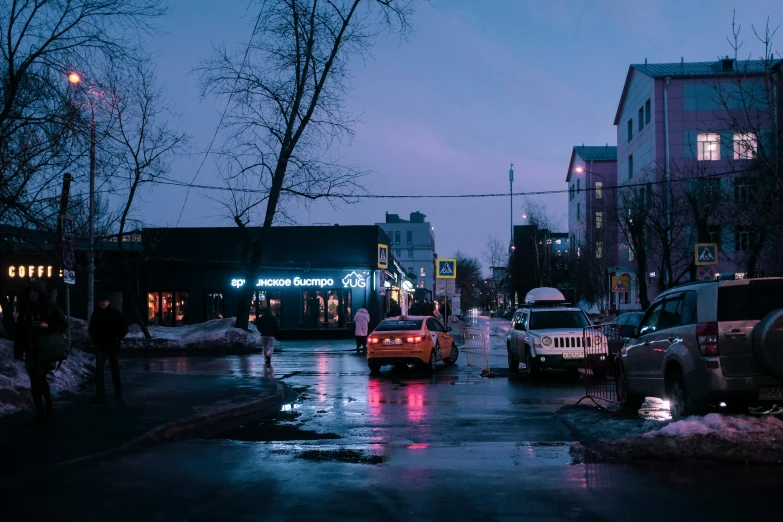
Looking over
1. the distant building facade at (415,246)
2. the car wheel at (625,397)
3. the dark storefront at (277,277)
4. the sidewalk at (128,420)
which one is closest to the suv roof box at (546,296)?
the sidewalk at (128,420)

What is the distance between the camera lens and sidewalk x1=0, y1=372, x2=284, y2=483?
8.89 metres

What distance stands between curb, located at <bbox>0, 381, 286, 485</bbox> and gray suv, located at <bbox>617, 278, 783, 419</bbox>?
6.67m

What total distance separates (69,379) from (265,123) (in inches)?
675

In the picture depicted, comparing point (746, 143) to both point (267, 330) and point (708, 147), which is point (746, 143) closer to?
point (267, 330)

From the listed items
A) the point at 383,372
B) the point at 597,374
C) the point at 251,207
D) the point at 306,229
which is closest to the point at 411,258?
the point at 306,229

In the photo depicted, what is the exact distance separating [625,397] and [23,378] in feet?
32.1

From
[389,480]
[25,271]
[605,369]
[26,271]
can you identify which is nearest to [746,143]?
[605,369]

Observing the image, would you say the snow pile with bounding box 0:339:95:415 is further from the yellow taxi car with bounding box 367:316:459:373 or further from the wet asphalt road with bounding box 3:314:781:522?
the yellow taxi car with bounding box 367:316:459:373

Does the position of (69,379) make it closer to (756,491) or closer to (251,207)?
(756,491)

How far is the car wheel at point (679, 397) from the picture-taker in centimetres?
962

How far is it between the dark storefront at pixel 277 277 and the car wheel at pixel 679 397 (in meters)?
35.4

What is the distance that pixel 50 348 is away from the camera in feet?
35.1

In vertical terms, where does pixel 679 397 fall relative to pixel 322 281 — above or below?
below

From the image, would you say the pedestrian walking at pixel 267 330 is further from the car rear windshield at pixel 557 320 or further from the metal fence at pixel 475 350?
the car rear windshield at pixel 557 320
